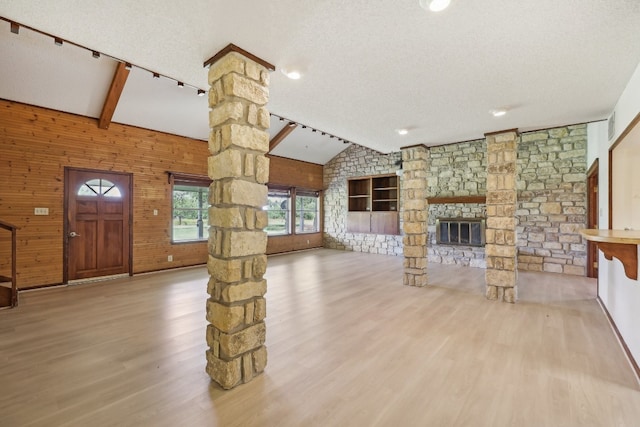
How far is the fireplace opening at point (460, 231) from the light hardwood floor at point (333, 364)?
2.22 m

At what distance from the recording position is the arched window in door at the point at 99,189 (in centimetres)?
495

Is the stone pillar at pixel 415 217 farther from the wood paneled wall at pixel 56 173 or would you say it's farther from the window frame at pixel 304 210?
the wood paneled wall at pixel 56 173

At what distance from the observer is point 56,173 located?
461cm

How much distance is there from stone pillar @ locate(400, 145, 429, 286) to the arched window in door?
17.2ft

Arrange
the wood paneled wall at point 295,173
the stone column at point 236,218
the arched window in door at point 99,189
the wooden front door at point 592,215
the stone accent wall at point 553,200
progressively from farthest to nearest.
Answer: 1. the wood paneled wall at point 295,173
2. the stone accent wall at point 553,200
3. the wooden front door at point 592,215
4. the arched window in door at point 99,189
5. the stone column at point 236,218

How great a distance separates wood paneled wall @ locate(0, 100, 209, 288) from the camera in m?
4.27

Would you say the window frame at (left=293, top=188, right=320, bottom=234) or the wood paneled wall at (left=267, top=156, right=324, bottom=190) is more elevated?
the wood paneled wall at (left=267, top=156, right=324, bottom=190)

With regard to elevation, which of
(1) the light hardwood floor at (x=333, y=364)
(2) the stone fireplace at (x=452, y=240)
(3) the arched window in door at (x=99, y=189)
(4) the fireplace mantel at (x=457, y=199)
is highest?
(3) the arched window in door at (x=99, y=189)

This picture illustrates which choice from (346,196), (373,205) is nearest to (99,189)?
(346,196)

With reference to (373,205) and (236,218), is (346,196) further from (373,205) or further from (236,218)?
(236,218)

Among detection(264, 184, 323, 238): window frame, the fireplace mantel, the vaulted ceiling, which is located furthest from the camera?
detection(264, 184, 323, 238): window frame

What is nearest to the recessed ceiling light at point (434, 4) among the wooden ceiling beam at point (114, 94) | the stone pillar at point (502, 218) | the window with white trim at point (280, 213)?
the stone pillar at point (502, 218)

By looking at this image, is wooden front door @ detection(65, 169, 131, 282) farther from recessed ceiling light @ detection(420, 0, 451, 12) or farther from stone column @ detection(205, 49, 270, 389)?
recessed ceiling light @ detection(420, 0, 451, 12)

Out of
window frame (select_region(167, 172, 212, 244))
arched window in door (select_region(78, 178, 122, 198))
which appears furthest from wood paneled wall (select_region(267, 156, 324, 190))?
arched window in door (select_region(78, 178, 122, 198))
